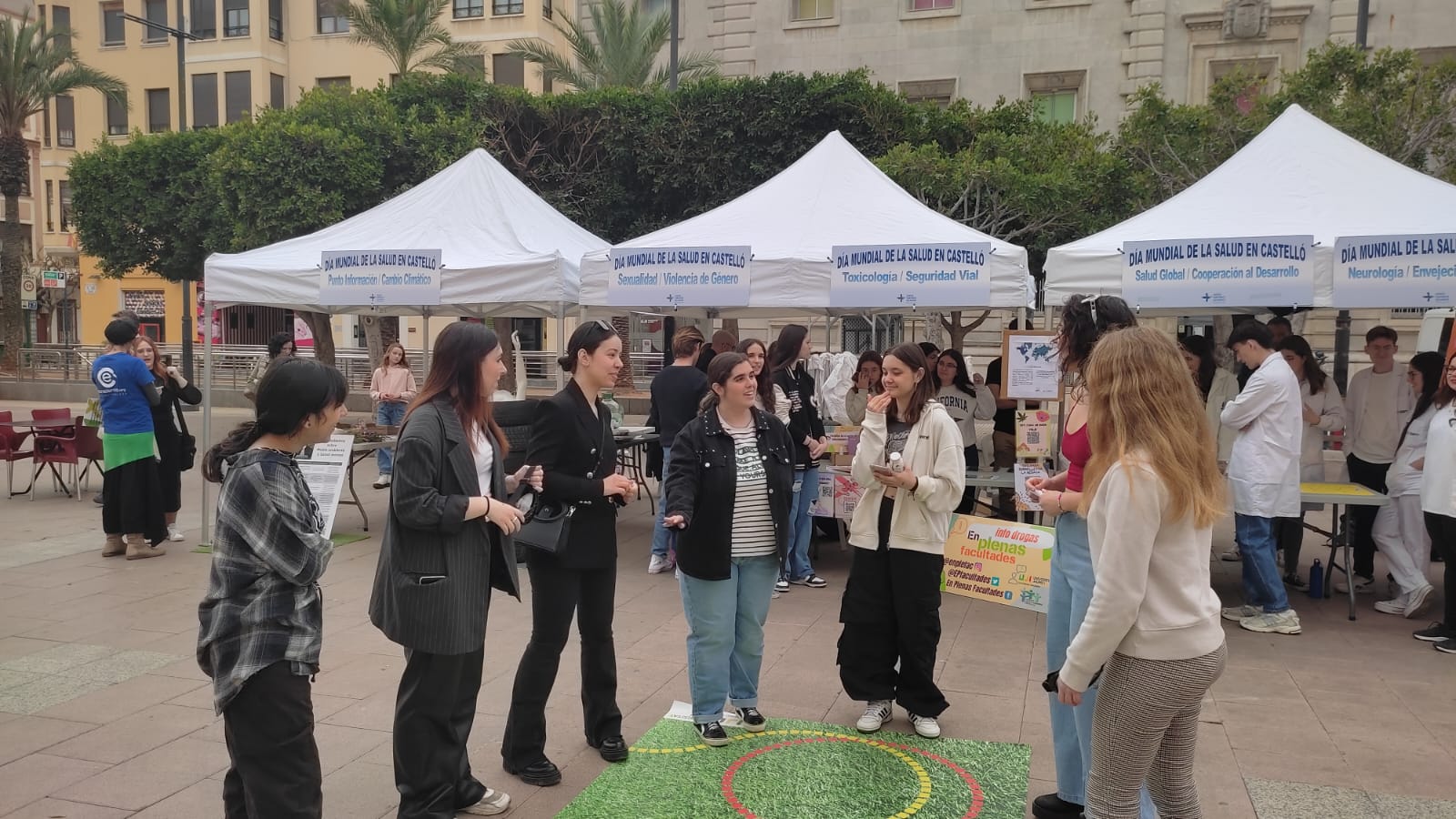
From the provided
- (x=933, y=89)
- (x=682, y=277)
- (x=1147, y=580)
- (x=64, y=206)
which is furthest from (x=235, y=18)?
(x=1147, y=580)

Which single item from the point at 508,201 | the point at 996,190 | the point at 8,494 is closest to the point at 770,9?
the point at 996,190

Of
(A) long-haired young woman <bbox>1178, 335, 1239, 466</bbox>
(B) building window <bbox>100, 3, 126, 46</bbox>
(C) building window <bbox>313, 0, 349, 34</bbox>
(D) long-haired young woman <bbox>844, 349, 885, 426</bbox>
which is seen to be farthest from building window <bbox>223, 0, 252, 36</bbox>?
(A) long-haired young woman <bbox>1178, 335, 1239, 466</bbox>

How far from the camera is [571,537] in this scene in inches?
156

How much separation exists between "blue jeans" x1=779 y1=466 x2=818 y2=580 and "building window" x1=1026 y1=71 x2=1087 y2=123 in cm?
2339

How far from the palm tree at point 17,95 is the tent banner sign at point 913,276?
1105 inches

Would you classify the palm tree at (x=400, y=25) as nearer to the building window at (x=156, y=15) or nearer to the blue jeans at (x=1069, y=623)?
the building window at (x=156, y=15)

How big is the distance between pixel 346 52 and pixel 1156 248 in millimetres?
38450

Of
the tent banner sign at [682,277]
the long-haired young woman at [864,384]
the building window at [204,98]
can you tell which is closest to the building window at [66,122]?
the building window at [204,98]

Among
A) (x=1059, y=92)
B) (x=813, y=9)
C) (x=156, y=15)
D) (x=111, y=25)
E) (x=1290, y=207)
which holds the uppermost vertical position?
(x=156, y=15)

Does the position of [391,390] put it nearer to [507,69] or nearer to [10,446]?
[10,446]

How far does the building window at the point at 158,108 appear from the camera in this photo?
39.5 metres

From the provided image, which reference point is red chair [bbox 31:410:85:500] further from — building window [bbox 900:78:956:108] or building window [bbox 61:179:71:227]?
building window [bbox 61:179:71:227]

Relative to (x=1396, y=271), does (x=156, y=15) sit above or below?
above

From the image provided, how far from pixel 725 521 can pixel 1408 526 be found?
17.5 feet
